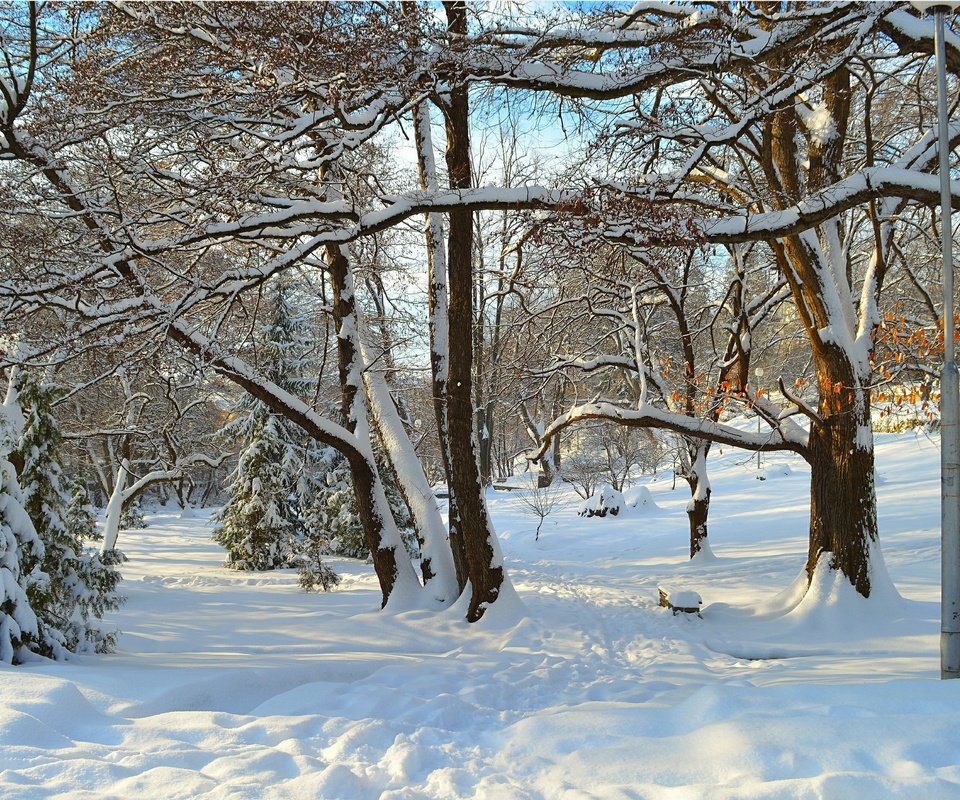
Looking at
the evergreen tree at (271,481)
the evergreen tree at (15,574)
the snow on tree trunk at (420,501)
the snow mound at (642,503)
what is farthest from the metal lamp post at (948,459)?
the snow mound at (642,503)

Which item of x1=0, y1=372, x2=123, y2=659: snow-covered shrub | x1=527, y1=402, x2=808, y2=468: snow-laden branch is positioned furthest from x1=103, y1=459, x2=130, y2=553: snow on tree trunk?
x1=527, y1=402, x2=808, y2=468: snow-laden branch

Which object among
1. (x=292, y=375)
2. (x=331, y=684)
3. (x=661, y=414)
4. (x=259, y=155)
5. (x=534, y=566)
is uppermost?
(x=259, y=155)

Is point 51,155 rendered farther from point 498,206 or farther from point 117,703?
point 117,703

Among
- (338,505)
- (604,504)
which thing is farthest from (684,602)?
(604,504)

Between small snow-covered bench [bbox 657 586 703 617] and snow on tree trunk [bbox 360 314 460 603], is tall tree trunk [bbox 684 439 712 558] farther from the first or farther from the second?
snow on tree trunk [bbox 360 314 460 603]

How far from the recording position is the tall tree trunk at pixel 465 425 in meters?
8.38

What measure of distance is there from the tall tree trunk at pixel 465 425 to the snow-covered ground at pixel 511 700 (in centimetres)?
58

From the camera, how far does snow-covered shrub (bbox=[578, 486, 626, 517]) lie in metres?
23.6

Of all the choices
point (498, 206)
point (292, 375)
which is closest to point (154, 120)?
point (498, 206)

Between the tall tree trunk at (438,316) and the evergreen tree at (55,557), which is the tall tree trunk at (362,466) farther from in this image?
the evergreen tree at (55,557)

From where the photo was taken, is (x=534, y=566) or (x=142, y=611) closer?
(x=142, y=611)

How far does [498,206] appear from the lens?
20.0 ft

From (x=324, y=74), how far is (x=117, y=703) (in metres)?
4.96

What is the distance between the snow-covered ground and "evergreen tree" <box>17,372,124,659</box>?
45cm
